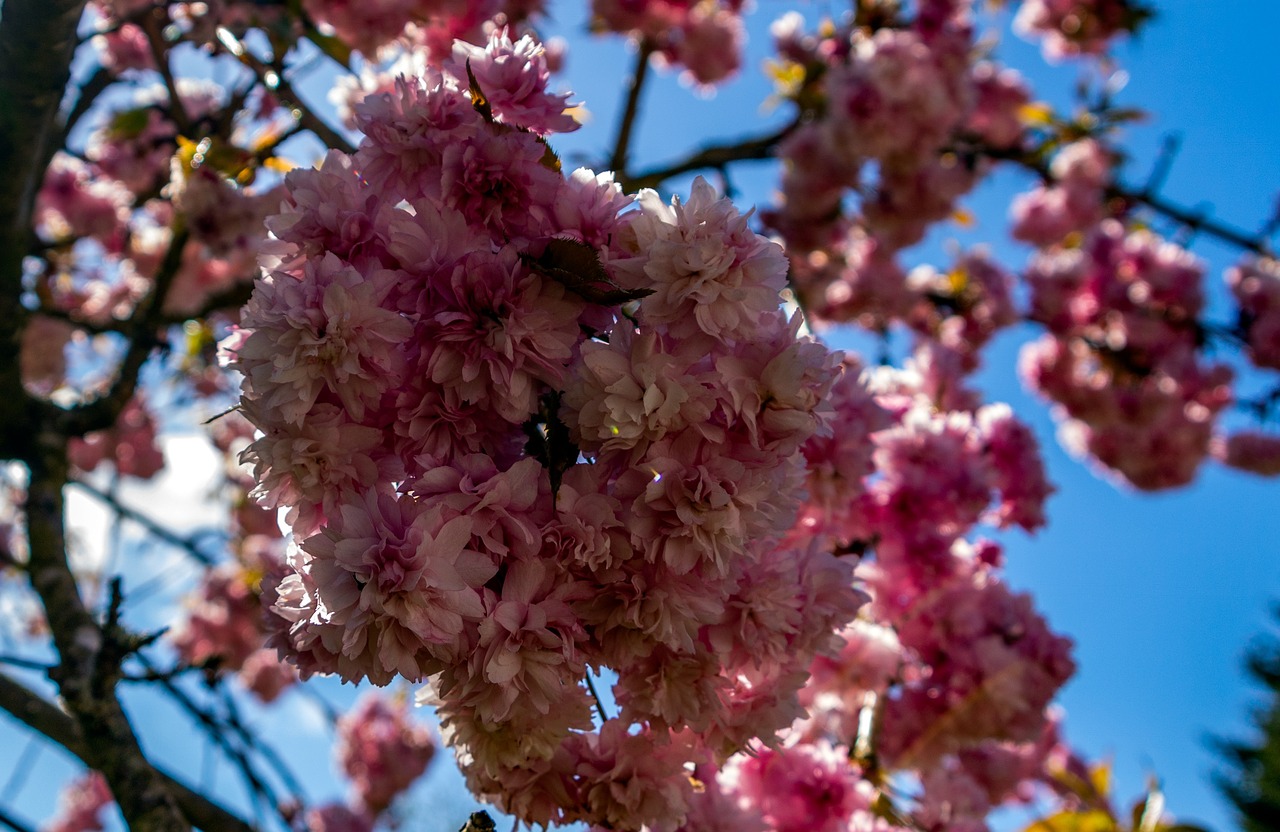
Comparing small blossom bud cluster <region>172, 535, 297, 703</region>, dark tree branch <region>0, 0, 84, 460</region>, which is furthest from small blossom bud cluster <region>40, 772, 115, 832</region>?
dark tree branch <region>0, 0, 84, 460</region>

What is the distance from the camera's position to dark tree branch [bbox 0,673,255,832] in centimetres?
161

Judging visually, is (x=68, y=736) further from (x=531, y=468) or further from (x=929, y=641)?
(x=929, y=641)

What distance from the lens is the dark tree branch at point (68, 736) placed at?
1608 mm

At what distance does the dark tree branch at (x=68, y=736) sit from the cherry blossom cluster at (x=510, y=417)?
37.0 inches

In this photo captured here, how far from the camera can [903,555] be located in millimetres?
2039

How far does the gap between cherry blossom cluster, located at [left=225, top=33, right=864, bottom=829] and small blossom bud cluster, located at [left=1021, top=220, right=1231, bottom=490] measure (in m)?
5.17

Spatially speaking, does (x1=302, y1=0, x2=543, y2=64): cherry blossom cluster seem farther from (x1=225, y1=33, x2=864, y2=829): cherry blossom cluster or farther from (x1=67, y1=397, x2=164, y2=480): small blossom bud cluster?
(x1=67, y1=397, x2=164, y2=480): small blossom bud cluster

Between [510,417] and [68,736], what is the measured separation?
1.41 m

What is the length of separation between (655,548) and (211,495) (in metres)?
4.25

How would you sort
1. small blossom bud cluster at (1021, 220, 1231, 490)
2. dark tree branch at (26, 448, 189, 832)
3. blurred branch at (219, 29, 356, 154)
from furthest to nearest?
small blossom bud cluster at (1021, 220, 1231, 490) < blurred branch at (219, 29, 356, 154) < dark tree branch at (26, 448, 189, 832)

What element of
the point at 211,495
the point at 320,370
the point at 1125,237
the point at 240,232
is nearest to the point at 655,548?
the point at 320,370

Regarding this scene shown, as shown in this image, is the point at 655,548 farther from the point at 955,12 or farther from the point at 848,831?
the point at 955,12

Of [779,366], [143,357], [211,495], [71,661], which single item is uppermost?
[211,495]

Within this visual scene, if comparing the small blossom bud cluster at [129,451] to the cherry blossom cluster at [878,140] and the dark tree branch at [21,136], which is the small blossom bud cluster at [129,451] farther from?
the cherry blossom cluster at [878,140]
